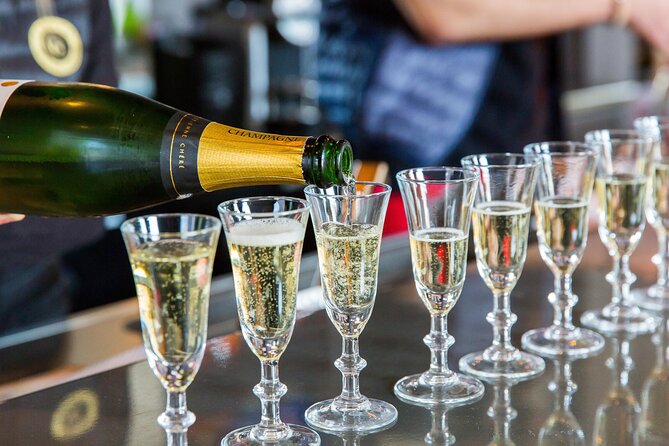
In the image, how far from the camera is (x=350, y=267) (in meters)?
1.06

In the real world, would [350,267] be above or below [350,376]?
above

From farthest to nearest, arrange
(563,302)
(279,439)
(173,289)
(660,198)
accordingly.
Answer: (660,198) < (563,302) < (279,439) < (173,289)

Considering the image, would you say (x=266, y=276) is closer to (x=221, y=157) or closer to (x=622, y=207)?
(x=221, y=157)

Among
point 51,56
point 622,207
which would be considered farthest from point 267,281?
point 51,56

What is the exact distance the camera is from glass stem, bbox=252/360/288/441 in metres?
1.03

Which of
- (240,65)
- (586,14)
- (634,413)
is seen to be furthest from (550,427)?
A: (240,65)

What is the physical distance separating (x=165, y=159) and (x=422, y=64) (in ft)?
4.27

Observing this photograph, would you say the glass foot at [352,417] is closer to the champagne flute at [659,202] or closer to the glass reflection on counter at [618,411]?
the glass reflection on counter at [618,411]

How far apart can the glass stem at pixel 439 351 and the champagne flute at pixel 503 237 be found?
5 cm

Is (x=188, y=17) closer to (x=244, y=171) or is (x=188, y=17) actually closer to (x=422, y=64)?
(x=422, y=64)

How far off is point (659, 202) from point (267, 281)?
720 mm

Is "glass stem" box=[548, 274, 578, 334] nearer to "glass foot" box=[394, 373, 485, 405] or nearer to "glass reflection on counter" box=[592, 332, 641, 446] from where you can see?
"glass reflection on counter" box=[592, 332, 641, 446]

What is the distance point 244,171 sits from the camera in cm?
110

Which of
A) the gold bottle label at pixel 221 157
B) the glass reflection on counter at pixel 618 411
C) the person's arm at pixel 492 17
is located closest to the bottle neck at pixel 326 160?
the gold bottle label at pixel 221 157
